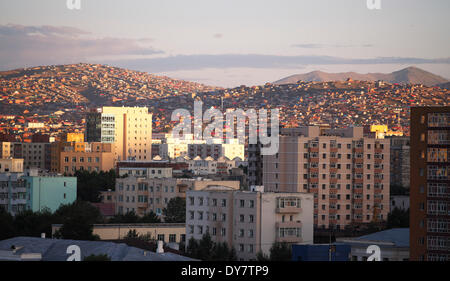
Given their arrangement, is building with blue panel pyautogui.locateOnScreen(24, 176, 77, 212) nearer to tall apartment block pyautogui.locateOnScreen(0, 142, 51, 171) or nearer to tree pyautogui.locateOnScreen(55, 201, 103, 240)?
tree pyautogui.locateOnScreen(55, 201, 103, 240)

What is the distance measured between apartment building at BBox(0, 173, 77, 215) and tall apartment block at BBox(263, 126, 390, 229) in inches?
391

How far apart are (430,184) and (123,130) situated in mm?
77826

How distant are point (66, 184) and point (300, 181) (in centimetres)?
1127

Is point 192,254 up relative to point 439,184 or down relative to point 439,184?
down

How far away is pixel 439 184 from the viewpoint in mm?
24547

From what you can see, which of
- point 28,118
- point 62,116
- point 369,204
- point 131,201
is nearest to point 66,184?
point 131,201

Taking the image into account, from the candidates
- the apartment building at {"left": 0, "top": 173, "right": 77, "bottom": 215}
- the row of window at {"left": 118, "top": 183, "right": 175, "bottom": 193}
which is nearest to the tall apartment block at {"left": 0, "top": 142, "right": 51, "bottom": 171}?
the apartment building at {"left": 0, "top": 173, "right": 77, "bottom": 215}

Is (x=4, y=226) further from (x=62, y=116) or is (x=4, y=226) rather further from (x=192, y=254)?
(x=62, y=116)

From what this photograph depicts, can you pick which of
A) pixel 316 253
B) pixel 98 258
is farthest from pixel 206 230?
pixel 98 258

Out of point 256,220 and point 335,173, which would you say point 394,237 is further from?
point 335,173

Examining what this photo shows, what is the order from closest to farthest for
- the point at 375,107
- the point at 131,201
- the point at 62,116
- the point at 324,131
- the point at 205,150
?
the point at 131,201
the point at 324,131
the point at 375,107
the point at 205,150
the point at 62,116

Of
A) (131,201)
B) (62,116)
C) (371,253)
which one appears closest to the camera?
(371,253)

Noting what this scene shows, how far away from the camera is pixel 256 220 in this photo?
2861 centimetres

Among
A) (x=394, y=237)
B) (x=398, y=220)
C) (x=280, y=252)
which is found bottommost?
(x=398, y=220)
